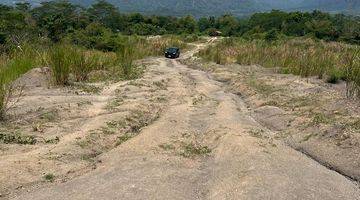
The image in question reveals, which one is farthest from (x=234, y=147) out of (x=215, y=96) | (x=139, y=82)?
(x=139, y=82)

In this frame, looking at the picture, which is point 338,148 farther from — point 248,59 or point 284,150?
point 248,59

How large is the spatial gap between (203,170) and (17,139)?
8.45 ft

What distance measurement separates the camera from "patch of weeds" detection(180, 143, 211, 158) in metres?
6.84

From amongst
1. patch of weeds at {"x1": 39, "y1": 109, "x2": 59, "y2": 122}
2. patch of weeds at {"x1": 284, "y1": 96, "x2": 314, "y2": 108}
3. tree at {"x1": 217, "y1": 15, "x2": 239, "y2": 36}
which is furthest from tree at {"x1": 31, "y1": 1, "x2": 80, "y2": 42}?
patch of weeds at {"x1": 39, "y1": 109, "x2": 59, "y2": 122}

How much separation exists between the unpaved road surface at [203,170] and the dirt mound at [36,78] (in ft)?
15.2

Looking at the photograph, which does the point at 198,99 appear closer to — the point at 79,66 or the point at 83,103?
the point at 83,103

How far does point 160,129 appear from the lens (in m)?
7.94

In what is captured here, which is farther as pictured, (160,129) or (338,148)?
(160,129)

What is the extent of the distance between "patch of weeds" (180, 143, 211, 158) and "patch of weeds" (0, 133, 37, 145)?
202 cm

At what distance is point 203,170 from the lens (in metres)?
6.24

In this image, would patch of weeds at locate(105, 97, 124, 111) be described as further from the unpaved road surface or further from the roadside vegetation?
the roadside vegetation

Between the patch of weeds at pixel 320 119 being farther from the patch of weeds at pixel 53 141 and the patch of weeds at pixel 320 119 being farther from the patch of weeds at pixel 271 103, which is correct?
the patch of weeds at pixel 53 141

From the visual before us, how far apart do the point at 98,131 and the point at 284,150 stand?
8.80 feet

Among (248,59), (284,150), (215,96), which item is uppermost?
(284,150)
